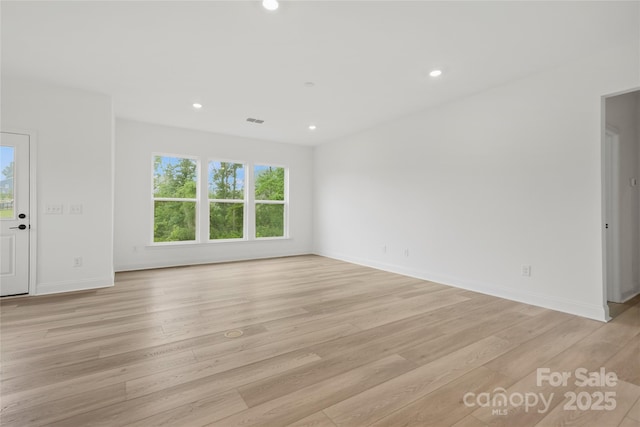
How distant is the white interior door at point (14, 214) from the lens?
3.64 metres

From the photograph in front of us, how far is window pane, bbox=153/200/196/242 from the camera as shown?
568 cm

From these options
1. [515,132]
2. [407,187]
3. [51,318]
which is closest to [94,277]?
[51,318]

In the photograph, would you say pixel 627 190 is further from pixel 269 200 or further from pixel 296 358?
pixel 269 200

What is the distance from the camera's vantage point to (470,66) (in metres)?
3.27

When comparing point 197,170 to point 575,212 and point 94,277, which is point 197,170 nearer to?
point 94,277

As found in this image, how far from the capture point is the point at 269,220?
6969mm

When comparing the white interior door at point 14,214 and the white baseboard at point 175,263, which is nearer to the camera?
the white interior door at point 14,214

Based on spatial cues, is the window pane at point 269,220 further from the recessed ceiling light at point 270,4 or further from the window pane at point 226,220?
the recessed ceiling light at point 270,4

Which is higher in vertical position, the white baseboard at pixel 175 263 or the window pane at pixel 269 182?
the window pane at pixel 269 182

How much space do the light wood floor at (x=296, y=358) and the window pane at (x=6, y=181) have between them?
3.65 feet

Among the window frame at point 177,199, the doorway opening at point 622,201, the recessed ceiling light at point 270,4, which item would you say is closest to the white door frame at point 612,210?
the doorway opening at point 622,201

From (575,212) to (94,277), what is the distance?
233 inches

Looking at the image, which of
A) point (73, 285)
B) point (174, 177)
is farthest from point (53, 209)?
point (174, 177)

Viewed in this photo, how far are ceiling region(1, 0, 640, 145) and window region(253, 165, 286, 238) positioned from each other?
263cm
